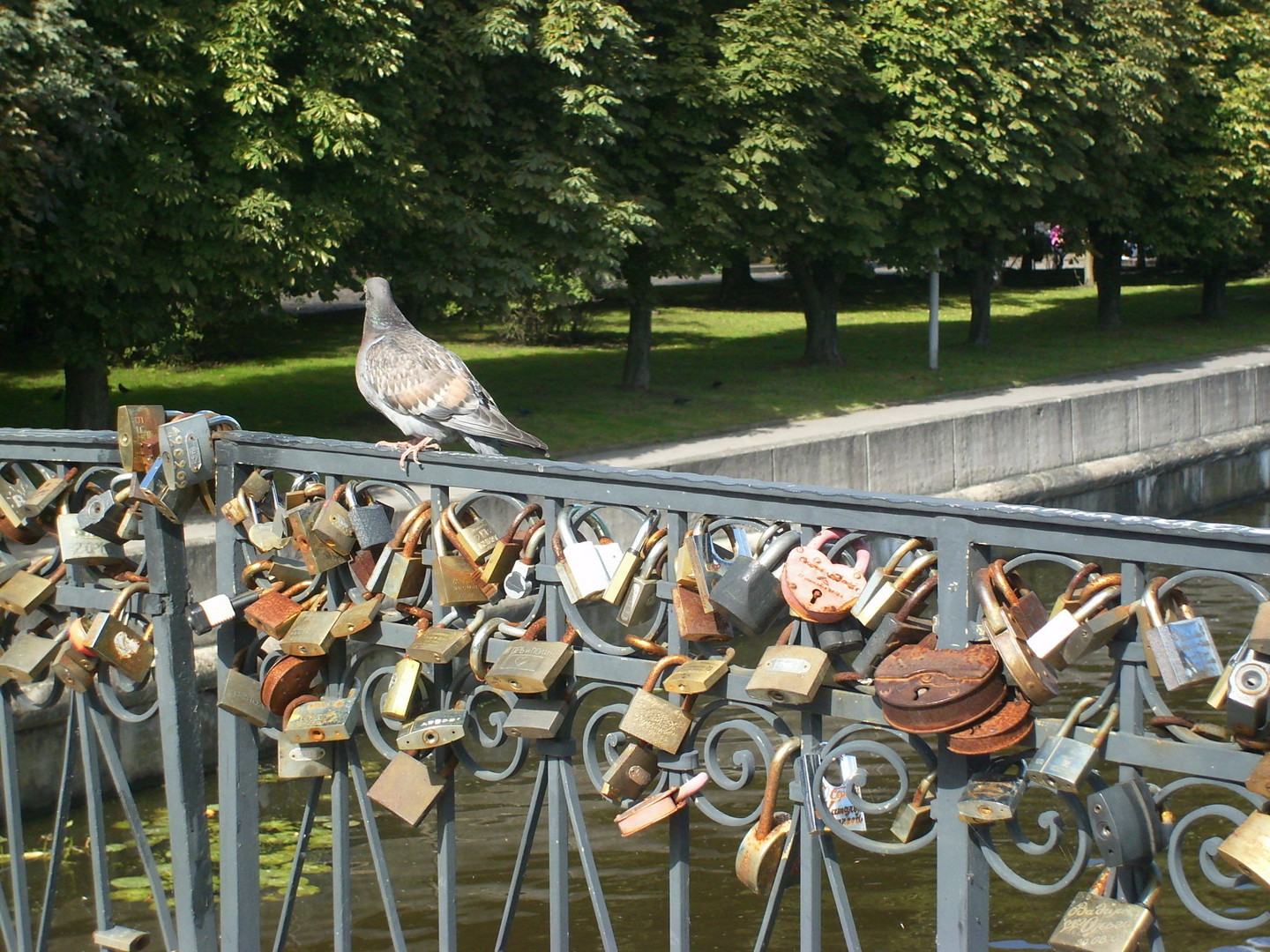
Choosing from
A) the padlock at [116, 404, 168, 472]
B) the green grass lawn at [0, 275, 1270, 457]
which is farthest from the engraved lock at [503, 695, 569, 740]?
the green grass lawn at [0, 275, 1270, 457]

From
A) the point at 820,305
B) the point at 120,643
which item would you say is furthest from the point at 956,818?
the point at 820,305

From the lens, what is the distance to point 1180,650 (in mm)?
2152

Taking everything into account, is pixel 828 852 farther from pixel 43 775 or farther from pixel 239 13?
pixel 239 13

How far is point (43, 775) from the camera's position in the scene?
363 inches

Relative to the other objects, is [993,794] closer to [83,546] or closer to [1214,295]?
[83,546]

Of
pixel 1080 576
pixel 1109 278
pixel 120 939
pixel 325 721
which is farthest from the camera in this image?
pixel 1109 278

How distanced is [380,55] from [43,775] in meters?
7.46

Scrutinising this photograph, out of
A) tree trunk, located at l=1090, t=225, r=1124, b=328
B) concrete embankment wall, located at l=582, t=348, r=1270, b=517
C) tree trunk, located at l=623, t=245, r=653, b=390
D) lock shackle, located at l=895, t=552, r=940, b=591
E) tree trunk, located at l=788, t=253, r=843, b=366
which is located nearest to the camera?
lock shackle, located at l=895, t=552, r=940, b=591

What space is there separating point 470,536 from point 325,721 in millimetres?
585

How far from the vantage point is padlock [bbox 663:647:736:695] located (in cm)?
268

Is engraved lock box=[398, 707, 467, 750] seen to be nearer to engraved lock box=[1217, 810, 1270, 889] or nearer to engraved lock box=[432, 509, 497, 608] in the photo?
engraved lock box=[432, 509, 497, 608]

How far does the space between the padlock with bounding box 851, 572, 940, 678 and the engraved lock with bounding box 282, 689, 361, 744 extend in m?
1.30

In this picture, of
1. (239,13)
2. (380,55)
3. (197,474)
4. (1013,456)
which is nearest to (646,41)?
(380,55)

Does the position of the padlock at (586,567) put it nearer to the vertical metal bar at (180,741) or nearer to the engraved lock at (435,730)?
the engraved lock at (435,730)
